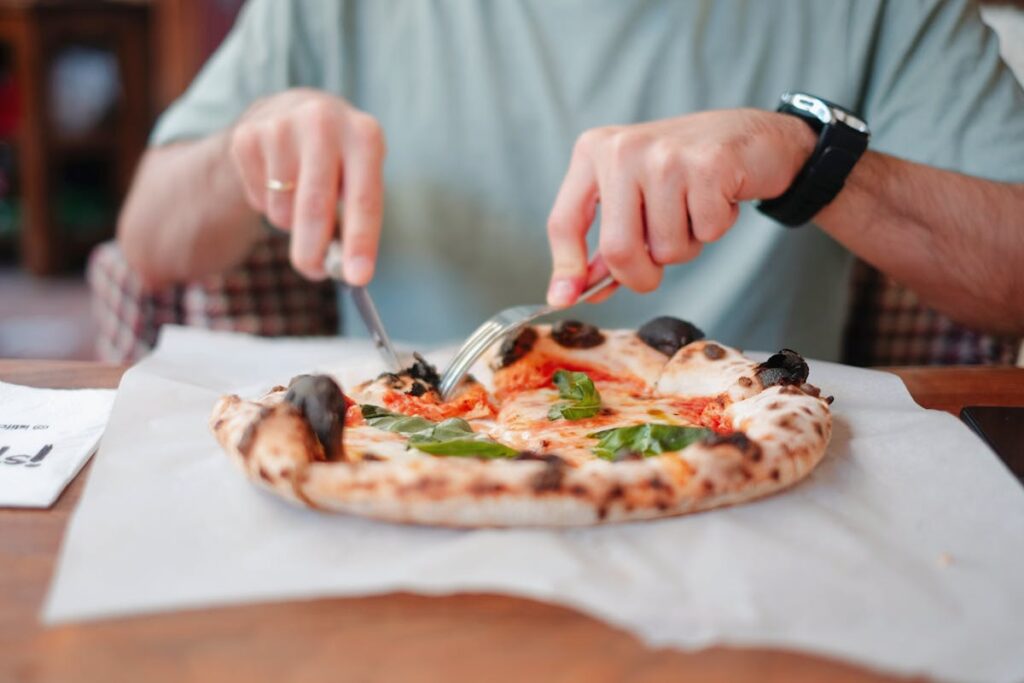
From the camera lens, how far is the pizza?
0.75m

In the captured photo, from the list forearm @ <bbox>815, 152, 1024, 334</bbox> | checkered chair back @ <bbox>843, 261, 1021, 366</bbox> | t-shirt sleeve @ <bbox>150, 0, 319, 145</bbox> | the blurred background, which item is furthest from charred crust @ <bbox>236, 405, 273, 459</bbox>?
the blurred background

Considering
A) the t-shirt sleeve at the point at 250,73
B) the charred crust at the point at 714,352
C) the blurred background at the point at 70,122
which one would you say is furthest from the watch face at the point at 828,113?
the blurred background at the point at 70,122

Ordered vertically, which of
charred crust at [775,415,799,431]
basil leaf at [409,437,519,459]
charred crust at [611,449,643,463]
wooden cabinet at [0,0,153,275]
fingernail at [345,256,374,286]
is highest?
charred crust at [775,415,799,431]

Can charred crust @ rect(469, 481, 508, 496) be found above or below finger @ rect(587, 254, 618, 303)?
above

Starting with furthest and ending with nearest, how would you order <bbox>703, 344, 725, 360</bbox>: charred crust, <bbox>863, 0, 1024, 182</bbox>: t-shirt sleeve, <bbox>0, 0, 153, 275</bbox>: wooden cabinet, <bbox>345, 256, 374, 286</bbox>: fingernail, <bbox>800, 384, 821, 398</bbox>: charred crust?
<bbox>0, 0, 153, 275</bbox>: wooden cabinet
<bbox>863, 0, 1024, 182</bbox>: t-shirt sleeve
<bbox>345, 256, 374, 286</bbox>: fingernail
<bbox>703, 344, 725, 360</bbox>: charred crust
<bbox>800, 384, 821, 398</bbox>: charred crust

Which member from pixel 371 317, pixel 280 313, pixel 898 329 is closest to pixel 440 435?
pixel 371 317

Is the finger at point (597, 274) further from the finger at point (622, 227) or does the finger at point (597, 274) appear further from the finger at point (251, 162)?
the finger at point (251, 162)

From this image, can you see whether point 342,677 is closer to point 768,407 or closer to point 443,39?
point 768,407

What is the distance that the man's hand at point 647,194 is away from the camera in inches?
43.9

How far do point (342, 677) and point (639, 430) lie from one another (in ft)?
1.26

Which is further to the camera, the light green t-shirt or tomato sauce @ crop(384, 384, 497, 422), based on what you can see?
the light green t-shirt

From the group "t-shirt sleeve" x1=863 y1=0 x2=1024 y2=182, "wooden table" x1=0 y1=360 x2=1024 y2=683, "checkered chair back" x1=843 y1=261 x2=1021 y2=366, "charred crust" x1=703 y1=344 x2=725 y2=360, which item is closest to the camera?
"wooden table" x1=0 y1=360 x2=1024 y2=683

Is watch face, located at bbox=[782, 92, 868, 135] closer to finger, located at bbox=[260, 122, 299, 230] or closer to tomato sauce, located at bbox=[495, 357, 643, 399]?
tomato sauce, located at bbox=[495, 357, 643, 399]

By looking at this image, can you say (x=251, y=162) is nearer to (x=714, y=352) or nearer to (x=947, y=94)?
(x=714, y=352)
